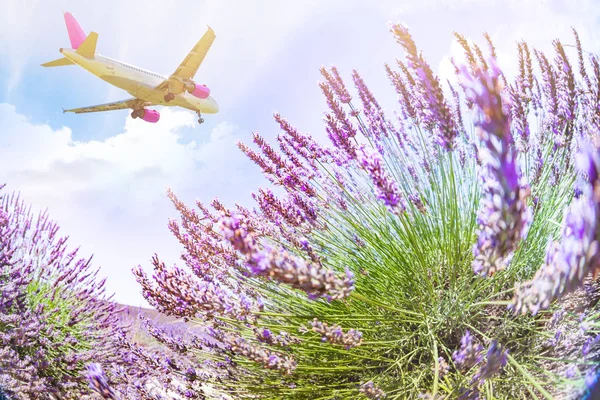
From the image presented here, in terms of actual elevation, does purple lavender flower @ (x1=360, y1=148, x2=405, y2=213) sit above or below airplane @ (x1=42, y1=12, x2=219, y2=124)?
below

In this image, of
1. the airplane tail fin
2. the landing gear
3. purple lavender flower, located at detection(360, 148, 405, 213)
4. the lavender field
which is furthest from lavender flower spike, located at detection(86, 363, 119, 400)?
the airplane tail fin

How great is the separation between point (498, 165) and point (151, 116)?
82.8ft

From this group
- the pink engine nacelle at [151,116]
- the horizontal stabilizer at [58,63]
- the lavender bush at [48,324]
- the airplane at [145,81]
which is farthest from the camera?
the horizontal stabilizer at [58,63]

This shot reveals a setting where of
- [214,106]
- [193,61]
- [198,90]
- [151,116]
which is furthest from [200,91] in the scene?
[151,116]

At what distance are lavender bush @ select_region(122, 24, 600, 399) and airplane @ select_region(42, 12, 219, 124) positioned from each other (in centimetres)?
1730

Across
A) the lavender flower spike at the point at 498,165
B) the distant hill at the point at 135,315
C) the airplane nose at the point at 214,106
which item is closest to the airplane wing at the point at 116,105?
the airplane nose at the point at 214,106

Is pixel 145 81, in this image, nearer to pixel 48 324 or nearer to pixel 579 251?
pixel 48 324

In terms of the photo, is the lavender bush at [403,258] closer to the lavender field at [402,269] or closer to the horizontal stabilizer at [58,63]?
the lavender field at [402,269]

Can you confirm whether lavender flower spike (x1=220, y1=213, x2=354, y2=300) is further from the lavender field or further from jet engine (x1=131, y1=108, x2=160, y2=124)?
jet engine (x1=131, y1=108, x2=160, y2=124)

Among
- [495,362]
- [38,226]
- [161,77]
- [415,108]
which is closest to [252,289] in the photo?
[415,108]

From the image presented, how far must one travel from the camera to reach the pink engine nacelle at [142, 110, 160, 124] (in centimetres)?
2333

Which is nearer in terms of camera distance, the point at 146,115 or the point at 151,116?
the point at 146,115

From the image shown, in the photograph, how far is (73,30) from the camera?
2500 centimetres

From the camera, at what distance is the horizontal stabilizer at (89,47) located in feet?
64.3
